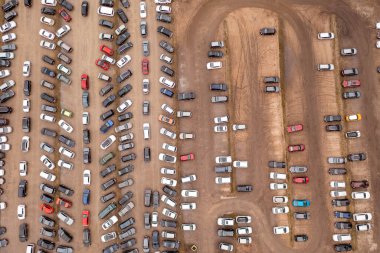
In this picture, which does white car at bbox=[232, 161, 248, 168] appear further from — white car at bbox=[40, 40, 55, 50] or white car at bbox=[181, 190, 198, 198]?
white car at bbox=[40, 40, 55, 50]

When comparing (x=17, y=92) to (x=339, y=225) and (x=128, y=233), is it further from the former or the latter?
(x=339, y=225)

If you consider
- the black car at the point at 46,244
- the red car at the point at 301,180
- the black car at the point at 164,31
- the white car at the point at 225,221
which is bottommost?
the black car at the point at 46,244

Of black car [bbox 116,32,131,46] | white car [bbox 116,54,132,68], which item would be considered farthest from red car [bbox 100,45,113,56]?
white car [bbox 116,54,132,68]

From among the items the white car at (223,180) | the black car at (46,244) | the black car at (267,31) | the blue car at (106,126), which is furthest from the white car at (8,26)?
the white car at (223,180)

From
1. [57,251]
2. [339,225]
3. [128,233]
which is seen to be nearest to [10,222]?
[57,251]

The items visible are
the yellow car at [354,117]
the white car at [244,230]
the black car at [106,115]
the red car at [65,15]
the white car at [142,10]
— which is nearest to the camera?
the white car at [244,230]

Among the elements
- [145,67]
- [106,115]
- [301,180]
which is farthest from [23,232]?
[301,180]

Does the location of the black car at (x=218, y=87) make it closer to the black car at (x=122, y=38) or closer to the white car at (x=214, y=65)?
the white car at (x=214, y=65)
